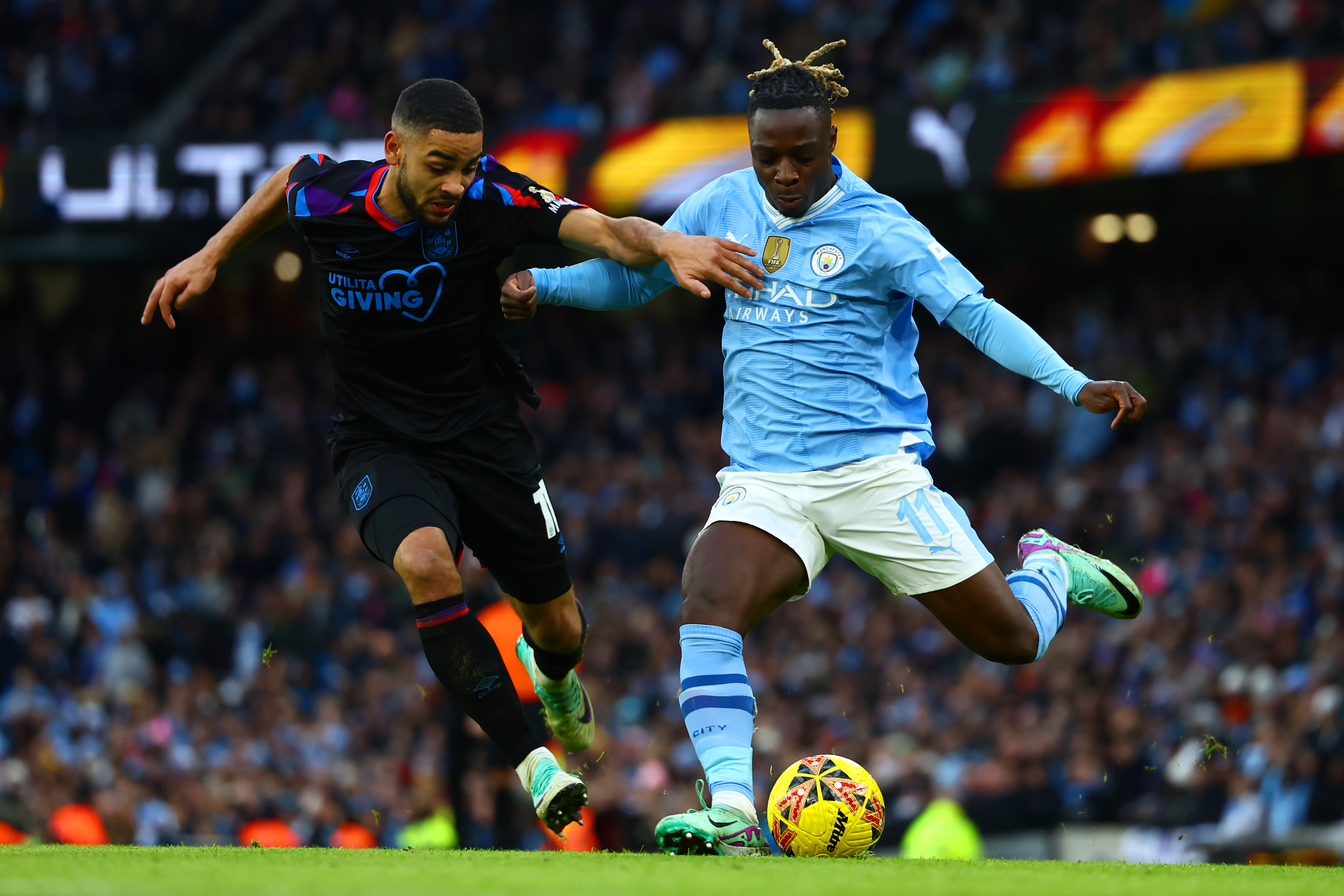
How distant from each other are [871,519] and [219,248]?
2492 mm

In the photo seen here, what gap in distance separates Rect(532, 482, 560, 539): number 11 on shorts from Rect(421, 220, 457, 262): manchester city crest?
948 mm

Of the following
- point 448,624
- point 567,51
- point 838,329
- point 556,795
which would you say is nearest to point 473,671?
point 448,624

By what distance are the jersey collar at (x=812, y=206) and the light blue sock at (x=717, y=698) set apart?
139cm

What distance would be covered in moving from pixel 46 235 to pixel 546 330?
19.5 ft

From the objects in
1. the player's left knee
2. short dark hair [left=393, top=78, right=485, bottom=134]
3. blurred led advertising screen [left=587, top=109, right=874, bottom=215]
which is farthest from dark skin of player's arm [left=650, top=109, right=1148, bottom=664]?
blurred led advertising screen [left=587, top=109, right=874, bottom=215]

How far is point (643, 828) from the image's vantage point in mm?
9219

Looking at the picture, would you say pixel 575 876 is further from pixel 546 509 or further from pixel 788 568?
pixel 546 509

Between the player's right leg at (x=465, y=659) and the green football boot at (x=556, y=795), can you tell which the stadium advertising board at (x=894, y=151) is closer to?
the player's right leg at (x=465, y=659)

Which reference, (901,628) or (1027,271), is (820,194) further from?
(1027,271)

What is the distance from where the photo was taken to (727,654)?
5.14 m

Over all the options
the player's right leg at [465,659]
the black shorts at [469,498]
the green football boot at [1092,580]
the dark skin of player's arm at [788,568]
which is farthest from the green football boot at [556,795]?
the green football boot at [1092,580]

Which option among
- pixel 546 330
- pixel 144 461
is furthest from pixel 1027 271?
pixel 144 461

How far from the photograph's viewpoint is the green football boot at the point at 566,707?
669cm

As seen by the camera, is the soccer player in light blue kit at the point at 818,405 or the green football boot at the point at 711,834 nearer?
the green football boot at the point at 711,834
